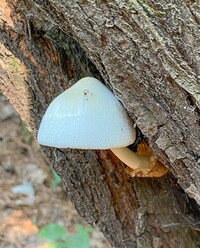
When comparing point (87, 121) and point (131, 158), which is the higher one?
point (87, 121)

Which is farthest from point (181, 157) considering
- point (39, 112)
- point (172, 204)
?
point (39, 112)

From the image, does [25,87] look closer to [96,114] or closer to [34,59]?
[34,59]

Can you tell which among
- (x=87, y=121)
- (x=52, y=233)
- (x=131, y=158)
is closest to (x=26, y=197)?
(x=52, y=233)

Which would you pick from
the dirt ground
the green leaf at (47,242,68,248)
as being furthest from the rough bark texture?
the dirt ground

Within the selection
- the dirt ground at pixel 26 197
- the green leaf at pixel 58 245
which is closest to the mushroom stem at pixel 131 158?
the green leaf at pixel 58 245

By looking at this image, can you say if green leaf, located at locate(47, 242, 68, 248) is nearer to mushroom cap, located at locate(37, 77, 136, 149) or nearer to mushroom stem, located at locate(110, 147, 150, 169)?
mushroom stem, located at locate(110, 147, 150, 169)

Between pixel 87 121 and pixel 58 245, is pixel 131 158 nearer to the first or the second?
pixel 87 121

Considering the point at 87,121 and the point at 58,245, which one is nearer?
the point at 87,121
